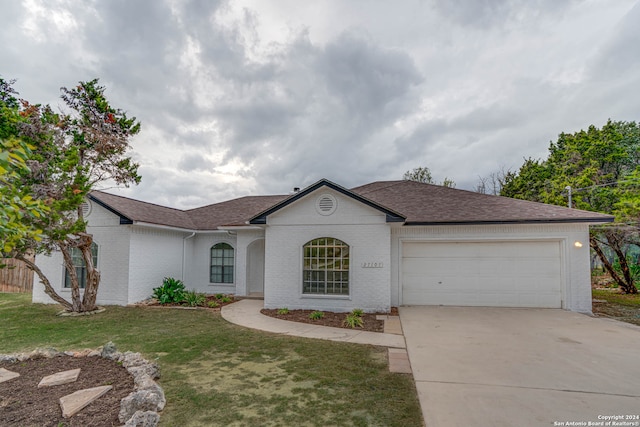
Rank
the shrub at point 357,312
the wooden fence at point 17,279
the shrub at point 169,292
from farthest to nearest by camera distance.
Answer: the wooden fence at point 17,279 < the shrub at point 169,292 < the shrub at point 357,312

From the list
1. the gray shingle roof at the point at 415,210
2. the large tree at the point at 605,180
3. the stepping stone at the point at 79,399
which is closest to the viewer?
the stepping stone at the point at 79,399

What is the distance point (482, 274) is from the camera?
10727 millimetres

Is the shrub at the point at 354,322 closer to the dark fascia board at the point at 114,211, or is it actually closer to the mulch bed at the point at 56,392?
the mulch bed at the point at 56,392

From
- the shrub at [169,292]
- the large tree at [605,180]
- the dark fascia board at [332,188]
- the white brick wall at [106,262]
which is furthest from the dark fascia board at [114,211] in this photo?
the large tree at [605,180]

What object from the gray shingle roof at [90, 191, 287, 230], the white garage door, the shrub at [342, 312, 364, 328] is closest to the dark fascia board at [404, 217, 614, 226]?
the white garage door

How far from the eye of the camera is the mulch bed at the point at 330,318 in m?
8.23

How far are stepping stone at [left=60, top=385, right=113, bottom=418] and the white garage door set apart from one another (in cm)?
925

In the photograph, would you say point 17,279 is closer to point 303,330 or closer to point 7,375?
point 7,375

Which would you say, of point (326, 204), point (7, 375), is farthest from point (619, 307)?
point (7, 375)

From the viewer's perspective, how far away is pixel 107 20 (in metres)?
9.33

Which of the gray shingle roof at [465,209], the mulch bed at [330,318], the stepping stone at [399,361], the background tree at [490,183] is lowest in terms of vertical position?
the mulch bed at [330,318]

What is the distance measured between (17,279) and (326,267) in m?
16.0

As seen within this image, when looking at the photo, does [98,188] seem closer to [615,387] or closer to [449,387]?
[449,387]

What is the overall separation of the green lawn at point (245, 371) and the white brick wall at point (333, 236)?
101 inches
